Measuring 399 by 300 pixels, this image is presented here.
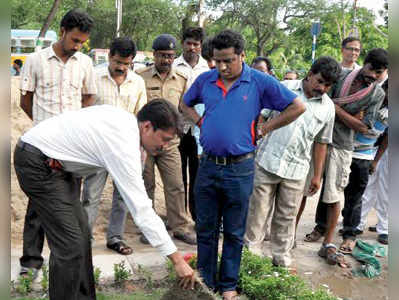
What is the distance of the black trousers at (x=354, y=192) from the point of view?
16.2 feet

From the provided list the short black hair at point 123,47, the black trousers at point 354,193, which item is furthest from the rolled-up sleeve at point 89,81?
the black trousers at point 354,193

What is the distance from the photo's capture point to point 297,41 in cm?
3856

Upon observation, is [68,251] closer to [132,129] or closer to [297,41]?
[132,129]

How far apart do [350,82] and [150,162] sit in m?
2.20

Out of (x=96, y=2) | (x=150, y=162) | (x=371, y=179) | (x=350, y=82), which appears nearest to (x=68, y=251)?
(x=150, y=162)

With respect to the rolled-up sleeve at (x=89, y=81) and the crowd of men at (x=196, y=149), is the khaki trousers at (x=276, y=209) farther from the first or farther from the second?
the rolled-up sleeve at (x=89, y=81)

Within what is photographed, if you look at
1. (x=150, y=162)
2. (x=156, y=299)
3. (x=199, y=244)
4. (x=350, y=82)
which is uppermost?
(x=350, y=82)

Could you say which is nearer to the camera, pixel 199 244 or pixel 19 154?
pixel 19 154

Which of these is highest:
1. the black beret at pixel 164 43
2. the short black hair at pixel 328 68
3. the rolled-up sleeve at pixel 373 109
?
the black beret at pixel 164 43

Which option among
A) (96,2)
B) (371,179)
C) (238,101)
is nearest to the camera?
(238,101)

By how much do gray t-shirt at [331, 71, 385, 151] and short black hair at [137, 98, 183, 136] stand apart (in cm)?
251

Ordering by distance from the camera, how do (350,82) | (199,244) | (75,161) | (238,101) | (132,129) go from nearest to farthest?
1. (132,129)
2. (75,161)
3. (238,101)
4. (199,244)
5. (350,82)

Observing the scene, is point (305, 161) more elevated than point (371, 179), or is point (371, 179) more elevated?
point (305, 161)

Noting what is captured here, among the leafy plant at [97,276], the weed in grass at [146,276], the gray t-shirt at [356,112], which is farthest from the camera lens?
the gray t-shirt at [356,112]
